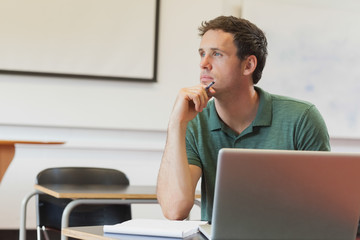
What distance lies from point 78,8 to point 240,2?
1242mm

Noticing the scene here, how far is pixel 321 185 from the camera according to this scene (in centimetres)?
112

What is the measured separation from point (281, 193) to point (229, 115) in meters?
0.92

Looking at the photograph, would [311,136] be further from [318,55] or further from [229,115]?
[318,55]

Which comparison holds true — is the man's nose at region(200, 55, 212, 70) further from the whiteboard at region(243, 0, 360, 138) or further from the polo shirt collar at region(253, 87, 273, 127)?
the whiteboard at region(243, 0, 360, 138)

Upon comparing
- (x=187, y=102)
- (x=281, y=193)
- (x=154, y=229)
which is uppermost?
(x=187, y=102)

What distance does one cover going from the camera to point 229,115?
6.59 feet

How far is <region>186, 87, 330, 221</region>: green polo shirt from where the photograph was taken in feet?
6.31

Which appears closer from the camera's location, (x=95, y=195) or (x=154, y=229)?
(x=154, y=229)

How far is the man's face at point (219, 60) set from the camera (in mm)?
1971

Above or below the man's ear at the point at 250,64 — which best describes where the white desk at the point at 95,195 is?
below

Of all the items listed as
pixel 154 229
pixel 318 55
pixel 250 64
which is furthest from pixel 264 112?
pixel 318 55

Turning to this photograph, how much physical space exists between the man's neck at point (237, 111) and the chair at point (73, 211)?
3.48 ft

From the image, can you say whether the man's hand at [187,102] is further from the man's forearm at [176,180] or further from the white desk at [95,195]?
the white desk at [95,195]

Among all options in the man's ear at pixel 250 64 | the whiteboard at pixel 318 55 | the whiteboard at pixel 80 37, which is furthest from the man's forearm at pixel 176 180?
the whiteboard at pixel 318 55
